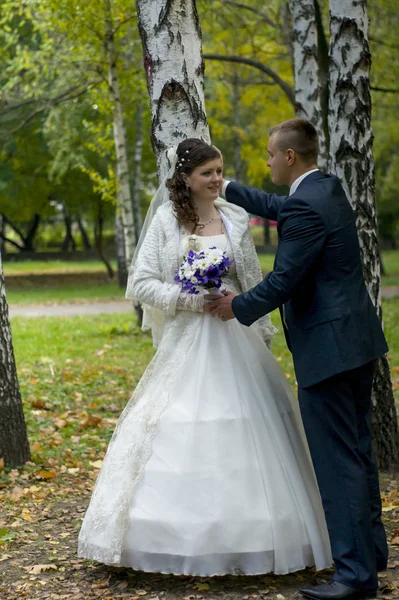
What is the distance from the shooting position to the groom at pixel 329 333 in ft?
12.8

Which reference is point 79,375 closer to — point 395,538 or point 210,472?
point 395,538

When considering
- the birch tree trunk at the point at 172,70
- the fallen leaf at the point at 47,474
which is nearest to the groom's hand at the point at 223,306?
the birch tree trunk at the point at 172,70

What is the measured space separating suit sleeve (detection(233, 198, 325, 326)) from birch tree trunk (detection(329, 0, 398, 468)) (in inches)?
80.8

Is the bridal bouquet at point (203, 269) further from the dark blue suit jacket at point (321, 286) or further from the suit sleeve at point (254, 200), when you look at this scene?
the suit sleeve at point (254, 200)

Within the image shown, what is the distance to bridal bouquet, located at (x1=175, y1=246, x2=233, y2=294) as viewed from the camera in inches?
167

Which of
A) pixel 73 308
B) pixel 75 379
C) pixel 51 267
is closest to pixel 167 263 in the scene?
pixel 75 379

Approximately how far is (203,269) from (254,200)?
767 mm

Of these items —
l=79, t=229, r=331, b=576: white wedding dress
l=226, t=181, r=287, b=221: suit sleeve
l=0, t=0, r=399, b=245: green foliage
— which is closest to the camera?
l=79, t=229, r=331, b=576: white wedding dress

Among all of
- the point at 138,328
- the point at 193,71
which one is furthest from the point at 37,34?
the point at 193,71

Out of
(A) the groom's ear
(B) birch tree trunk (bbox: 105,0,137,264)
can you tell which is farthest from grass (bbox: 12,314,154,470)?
(A) the groom's ear

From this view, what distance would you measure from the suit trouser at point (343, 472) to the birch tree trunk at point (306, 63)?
20.8 feet

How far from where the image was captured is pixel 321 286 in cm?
395

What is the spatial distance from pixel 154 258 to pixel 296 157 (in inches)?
40.6

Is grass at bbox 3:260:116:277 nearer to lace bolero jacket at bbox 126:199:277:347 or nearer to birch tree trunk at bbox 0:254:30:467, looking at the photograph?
birch tree trunk at bbox 0:254:30:467
